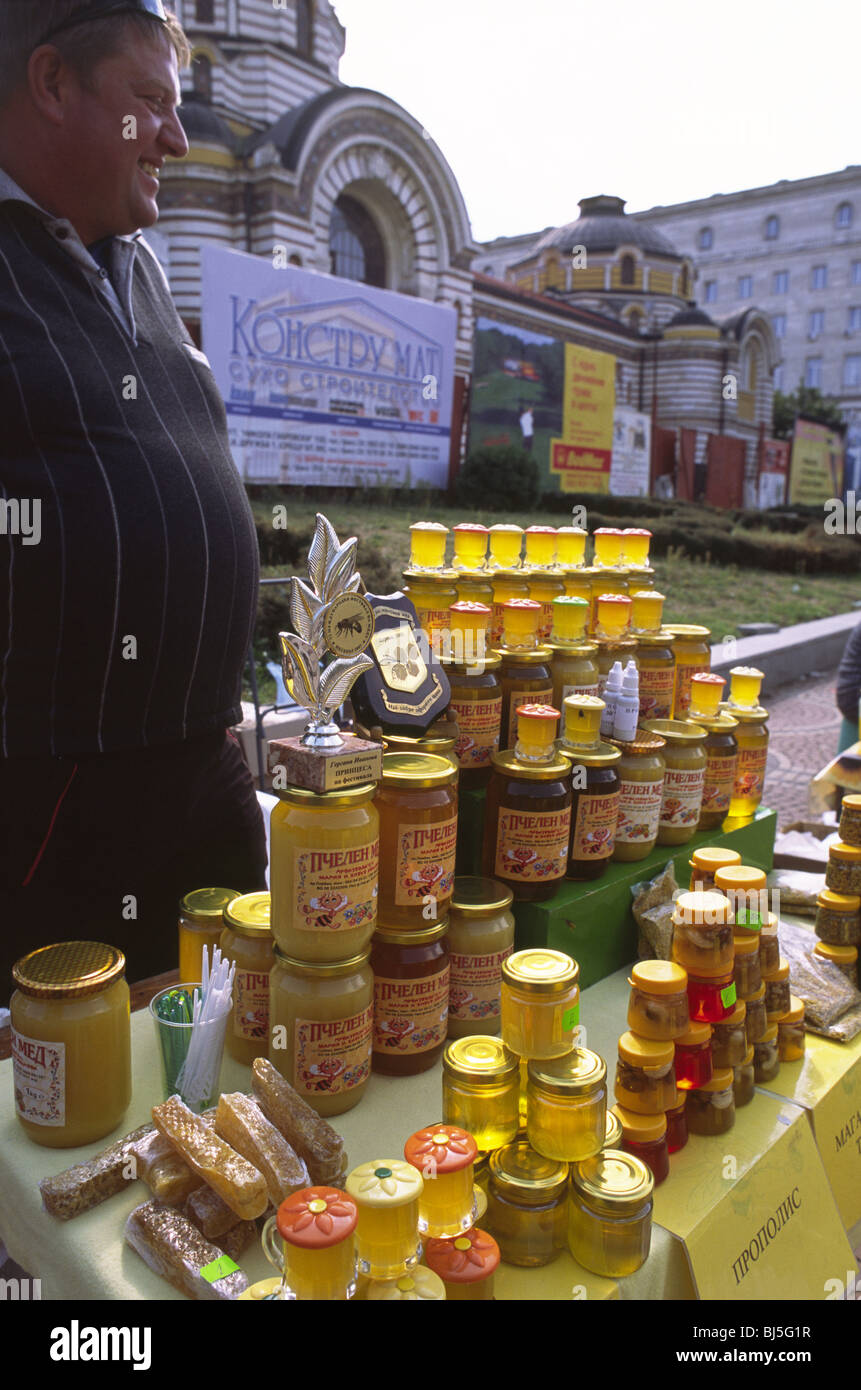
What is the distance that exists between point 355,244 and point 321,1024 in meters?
21.1

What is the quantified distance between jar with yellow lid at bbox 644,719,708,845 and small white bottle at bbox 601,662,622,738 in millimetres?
145

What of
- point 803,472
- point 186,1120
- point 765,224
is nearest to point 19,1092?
point 186,1120

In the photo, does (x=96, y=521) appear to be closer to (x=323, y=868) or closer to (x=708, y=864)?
(x=323, y=868)

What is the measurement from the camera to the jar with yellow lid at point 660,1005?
1.43 m

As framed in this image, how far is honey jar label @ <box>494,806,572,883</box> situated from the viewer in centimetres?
169

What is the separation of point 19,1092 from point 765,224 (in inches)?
2713

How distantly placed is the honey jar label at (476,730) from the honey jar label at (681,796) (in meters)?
0.52

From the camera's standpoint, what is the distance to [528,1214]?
4.00 feet

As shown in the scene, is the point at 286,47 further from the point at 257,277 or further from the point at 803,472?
the point at 803,472

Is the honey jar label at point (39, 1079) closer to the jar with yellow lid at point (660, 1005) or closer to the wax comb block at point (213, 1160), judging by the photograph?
the wax comb block at point (213, 1160)

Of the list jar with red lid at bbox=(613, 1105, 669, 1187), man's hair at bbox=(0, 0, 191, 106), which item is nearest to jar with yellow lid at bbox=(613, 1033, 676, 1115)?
jar with red lid at bbox=(613, 1105, 669, 1187)

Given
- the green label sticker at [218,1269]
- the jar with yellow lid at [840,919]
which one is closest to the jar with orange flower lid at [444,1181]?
the green label sticker at [218,1269]

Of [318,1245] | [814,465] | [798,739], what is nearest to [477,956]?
[318,1245]

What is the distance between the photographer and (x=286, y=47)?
Answer: 20.7 m
